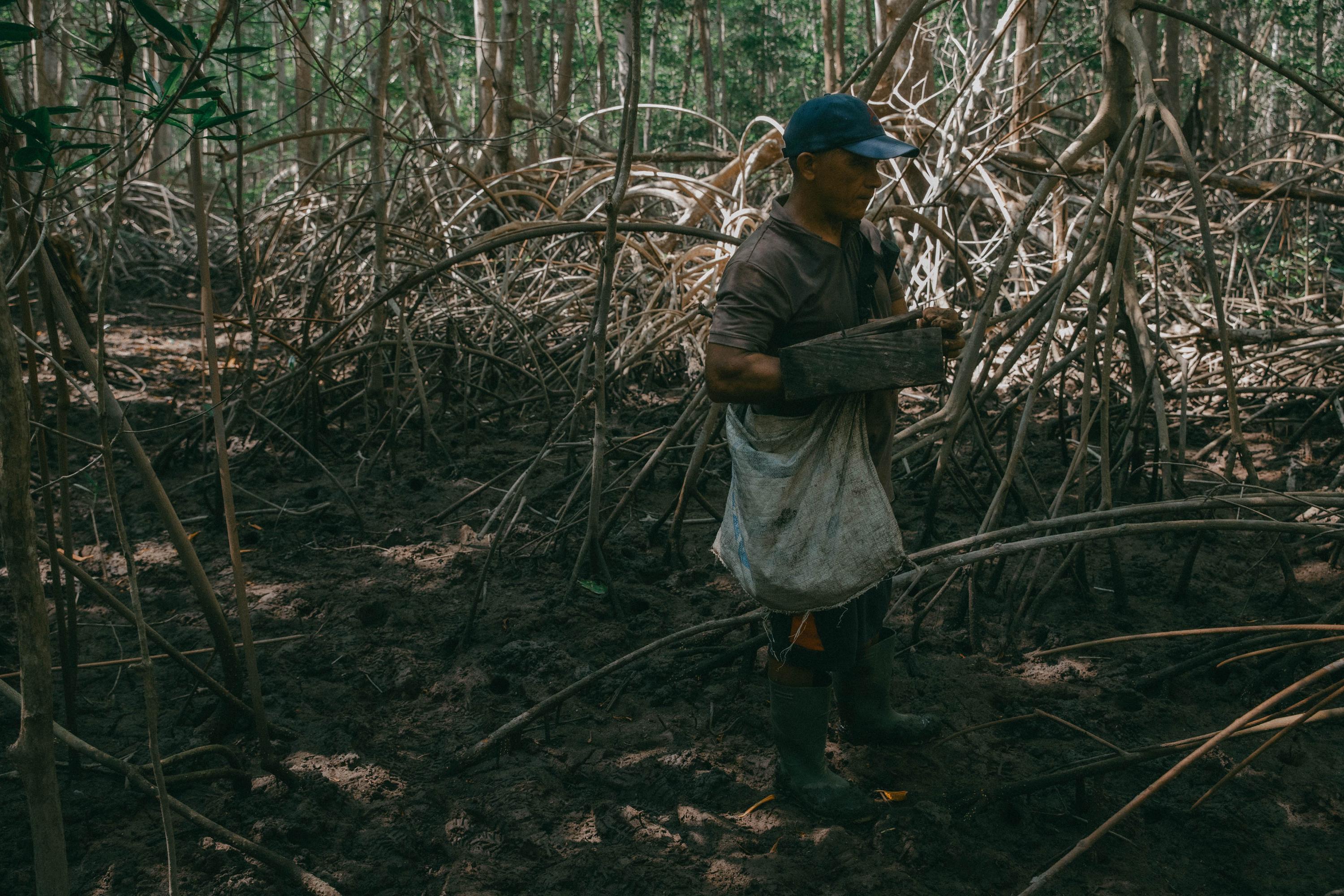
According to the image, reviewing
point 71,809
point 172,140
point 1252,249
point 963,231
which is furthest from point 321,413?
A: point 172,140

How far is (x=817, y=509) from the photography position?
167 centimetres

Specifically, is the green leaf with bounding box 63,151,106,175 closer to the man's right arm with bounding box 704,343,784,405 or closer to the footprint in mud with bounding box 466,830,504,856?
the man's right arm with bounding box 704,343,784,405

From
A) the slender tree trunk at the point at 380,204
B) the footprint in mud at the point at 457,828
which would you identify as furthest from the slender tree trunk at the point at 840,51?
the footprint in mud at the point at 457,828

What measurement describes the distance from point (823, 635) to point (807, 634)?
31 mm

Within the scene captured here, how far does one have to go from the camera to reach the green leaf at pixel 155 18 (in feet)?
4.22

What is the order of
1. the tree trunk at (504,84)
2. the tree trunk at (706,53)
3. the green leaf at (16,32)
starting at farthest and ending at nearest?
the tree trunk at (706,53)
the tree trunk at (504,84)
the green leaf at (16,32)

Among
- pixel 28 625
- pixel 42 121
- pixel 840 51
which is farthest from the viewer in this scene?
pixel 840 51

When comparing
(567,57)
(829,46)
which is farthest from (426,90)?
(567,57)

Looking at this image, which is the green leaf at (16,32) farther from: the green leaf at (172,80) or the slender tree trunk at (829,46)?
the slender tree trunk at (829,46)

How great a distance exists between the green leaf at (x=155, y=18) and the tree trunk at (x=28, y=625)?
50 centimetres

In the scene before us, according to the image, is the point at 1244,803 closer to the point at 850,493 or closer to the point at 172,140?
the point at 850,493

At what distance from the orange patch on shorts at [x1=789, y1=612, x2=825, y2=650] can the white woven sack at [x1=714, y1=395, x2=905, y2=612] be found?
0.28ft

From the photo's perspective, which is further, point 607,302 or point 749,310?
point 607,302

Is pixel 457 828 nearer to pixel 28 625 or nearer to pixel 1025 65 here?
pixel 28 625
